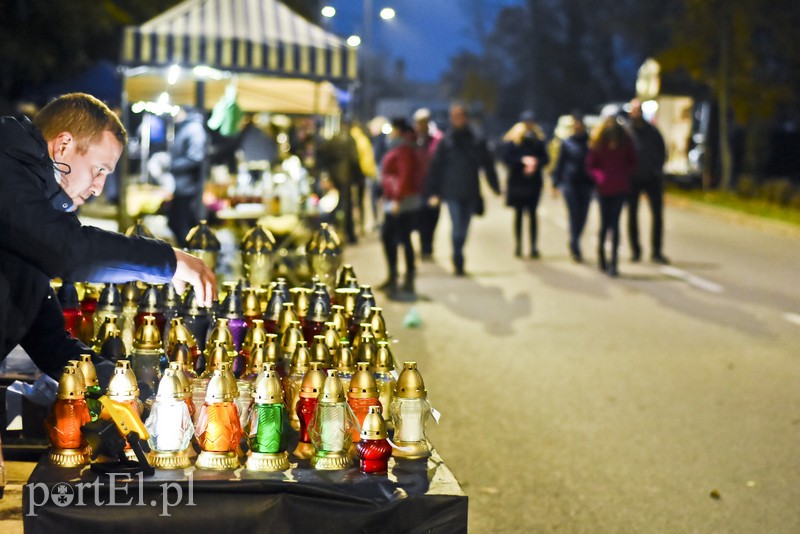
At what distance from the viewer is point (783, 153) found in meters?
42.2

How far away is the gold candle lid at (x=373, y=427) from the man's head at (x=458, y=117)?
12.3m

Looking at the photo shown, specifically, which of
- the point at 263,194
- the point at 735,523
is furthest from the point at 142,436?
the point at 263,194

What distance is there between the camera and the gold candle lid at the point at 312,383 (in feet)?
11.5

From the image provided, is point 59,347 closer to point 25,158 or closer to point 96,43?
point 25,158

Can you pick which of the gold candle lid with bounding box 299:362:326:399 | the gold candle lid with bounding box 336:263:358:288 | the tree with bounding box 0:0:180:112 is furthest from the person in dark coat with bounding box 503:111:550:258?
the gold candle lid with bounding box 299:362:326:399

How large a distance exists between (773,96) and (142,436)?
3378 cm

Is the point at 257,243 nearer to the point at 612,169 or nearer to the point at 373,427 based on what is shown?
the point at 373,427

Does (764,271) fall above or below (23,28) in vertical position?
below

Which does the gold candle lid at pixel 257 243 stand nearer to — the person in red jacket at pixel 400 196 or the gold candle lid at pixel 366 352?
the gold candle lid at pixel 366 352

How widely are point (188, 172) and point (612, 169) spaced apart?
550cm

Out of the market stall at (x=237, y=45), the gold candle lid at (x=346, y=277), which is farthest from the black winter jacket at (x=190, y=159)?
the gold candle lid at (x=346, y=277)

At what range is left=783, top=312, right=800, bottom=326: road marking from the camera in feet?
40.6

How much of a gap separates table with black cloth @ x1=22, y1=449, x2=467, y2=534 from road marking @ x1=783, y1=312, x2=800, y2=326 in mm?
9805

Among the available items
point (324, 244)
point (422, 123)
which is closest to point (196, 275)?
point (324, 244)
